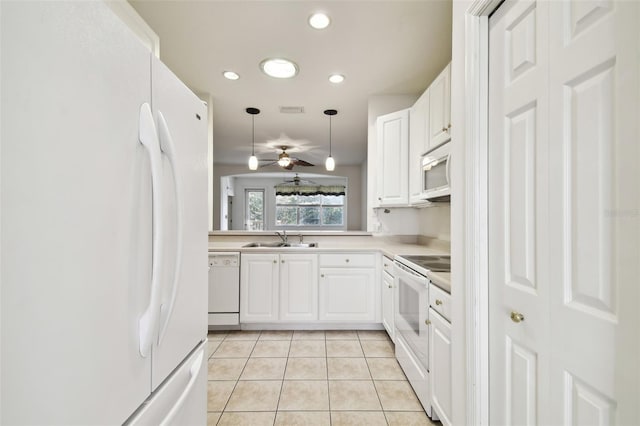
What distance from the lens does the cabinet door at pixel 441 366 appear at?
139 centimetres

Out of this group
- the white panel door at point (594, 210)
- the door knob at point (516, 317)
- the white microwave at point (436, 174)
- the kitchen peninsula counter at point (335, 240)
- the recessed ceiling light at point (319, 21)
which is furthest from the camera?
the kitchen peninsula counter at point (335, 240)

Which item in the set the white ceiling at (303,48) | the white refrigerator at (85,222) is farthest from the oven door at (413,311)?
the white ceiling at (303,48)

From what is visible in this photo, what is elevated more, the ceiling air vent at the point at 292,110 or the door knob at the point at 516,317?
the ceiling air vent at the point at 292,110

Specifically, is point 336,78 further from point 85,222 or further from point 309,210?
point 309,210

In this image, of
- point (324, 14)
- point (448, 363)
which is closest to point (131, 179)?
point (448, 363)

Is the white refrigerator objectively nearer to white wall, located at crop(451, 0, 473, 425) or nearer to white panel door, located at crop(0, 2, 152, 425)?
white panel door, located at crop(0, 2, 152, 425)

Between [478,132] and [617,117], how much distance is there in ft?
1.53

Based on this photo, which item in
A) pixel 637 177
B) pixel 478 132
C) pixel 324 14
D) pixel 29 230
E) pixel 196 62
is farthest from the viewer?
pixel 196 62

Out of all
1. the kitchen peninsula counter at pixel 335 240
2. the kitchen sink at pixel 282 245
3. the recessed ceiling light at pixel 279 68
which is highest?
the recessed ceiling light at pixel 279 68

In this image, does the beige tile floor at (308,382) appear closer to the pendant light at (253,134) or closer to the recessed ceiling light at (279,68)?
the pendant light at (253,134)

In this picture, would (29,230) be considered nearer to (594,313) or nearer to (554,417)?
(594,313)

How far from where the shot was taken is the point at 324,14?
2.07 metres

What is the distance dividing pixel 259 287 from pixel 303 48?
233 cm

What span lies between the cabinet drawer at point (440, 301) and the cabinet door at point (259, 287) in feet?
5.73
